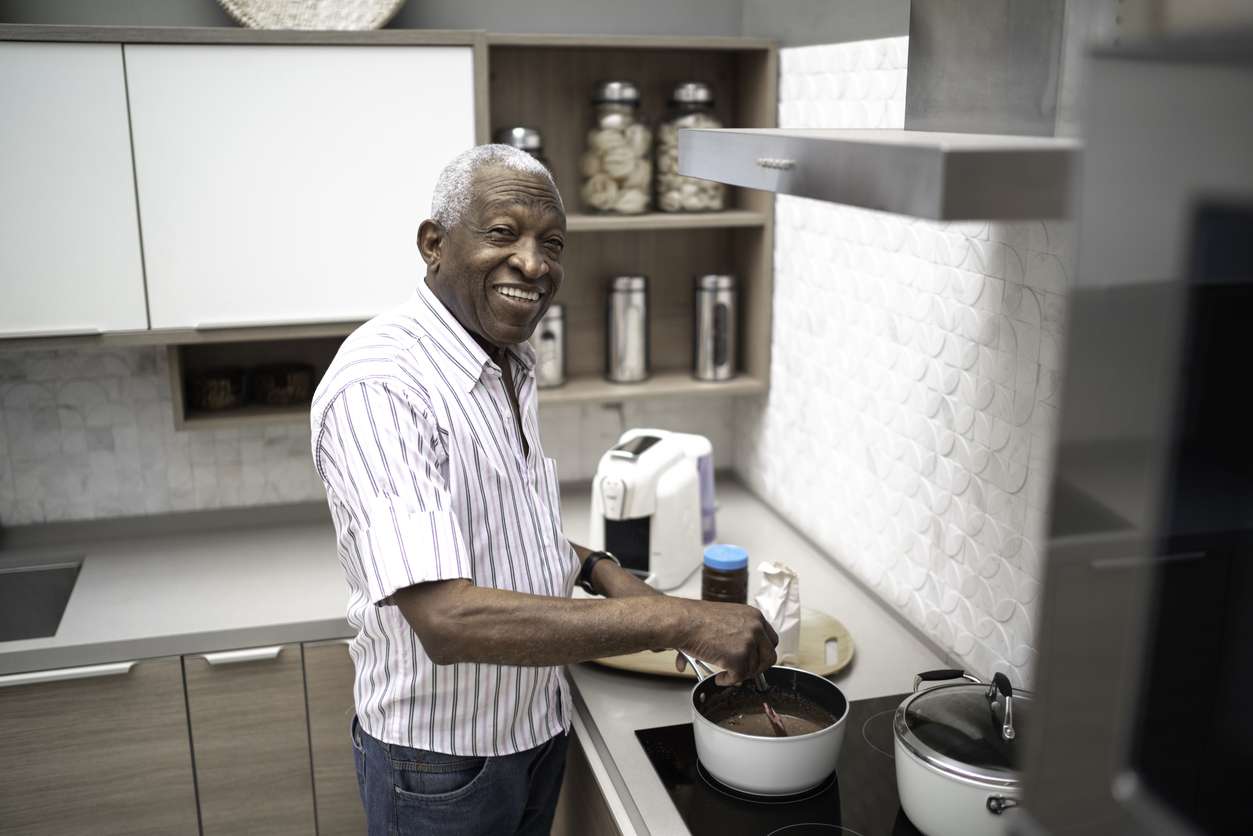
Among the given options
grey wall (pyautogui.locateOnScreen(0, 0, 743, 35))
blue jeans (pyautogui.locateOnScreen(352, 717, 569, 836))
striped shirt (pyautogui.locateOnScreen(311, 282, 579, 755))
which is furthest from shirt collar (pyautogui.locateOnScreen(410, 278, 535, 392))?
grey wall (pyautogui.locateOnScreen(0, 0, 743, 35))

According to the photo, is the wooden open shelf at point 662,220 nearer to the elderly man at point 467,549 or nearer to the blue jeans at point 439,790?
the elderly man at point 467,549

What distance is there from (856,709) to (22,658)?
1.51 m

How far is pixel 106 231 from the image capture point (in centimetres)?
213

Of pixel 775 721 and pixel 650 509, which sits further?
pixel 650 509

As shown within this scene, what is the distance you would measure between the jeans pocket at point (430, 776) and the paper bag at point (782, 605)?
53 cm

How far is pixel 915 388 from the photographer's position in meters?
1.91

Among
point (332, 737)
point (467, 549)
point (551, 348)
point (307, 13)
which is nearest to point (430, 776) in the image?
point (467, 549)

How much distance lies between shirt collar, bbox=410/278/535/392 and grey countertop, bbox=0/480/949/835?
594mm

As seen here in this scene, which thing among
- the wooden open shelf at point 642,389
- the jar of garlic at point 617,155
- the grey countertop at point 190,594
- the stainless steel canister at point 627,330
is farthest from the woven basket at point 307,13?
the grey countertop at point 190,594

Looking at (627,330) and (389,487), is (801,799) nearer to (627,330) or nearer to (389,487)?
(389,487)

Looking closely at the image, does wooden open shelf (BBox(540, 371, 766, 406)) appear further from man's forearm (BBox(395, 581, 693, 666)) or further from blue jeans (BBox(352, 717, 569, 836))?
man's forearm (BBox(395, 581, 693, 666))

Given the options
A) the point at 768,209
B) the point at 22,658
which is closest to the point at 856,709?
the point at 768,209

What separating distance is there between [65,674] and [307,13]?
1399 mm

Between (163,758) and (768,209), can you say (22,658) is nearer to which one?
(163,758)
